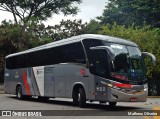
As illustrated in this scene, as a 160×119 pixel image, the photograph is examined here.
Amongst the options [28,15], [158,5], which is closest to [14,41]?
[28,15]

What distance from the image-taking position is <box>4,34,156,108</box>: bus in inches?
621

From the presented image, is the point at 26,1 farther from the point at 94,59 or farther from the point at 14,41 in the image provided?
the point at 94,59

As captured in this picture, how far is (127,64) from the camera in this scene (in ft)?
52.9

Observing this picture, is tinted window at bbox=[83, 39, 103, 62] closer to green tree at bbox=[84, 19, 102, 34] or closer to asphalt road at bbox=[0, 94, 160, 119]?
asphalt road at bbox=[0, 94, 160, 119]

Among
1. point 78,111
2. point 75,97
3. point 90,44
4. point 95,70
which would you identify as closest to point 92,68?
point 95,70

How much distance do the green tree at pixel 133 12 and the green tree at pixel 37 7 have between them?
8850 mm

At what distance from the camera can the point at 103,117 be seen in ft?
43.4

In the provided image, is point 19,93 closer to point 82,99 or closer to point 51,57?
point 51,57

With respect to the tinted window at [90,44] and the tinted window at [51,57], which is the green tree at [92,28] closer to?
the tinted window at [51,57]

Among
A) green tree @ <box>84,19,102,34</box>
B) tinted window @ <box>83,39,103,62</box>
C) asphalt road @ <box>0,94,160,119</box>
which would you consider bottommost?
asphalt road @ <box>0,94,160,119</box>

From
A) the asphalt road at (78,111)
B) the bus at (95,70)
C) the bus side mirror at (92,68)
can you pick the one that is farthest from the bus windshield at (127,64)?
the asphalt road at (78,111)

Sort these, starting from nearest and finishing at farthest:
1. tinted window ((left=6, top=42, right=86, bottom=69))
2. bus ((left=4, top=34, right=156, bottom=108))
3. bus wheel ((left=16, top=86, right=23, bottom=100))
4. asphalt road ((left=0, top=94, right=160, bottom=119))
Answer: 1. asphalt road ((left=0, top=94, right=160, bottom=119))
2. bus ((left=4, top=34, right=156, bottom=108))
3. tinted window ((left=6, top=42, right=86, bottom=69))
4. bus wheel ((left=16, top=86, right=23, bottom=100))

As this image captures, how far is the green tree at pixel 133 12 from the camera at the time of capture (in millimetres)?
45750

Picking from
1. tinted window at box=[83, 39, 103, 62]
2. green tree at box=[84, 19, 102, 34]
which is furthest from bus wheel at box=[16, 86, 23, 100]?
green tree at box=[84, 19, 102, 34]
